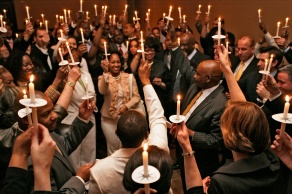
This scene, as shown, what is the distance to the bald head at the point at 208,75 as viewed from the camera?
306 cm

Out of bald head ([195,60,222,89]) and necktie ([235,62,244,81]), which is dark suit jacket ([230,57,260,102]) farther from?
Result: bald head ([195,60,222,89])

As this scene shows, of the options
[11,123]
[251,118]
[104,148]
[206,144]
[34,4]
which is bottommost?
[104,148]

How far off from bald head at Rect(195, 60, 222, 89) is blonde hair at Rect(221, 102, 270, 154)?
1.39 m

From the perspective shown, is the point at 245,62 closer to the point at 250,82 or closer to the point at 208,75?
the point at 250,82

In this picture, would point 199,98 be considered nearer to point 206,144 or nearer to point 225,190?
point 206,144

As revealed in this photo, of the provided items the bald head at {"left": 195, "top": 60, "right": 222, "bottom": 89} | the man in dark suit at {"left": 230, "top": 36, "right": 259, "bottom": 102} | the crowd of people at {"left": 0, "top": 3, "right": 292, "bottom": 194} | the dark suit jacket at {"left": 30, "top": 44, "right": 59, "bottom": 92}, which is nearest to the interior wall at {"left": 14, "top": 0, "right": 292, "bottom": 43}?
the crowd of people at {"left": 0, "top": 3, "right": 292, "bottom": 194}

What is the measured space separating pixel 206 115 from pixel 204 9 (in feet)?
21.7

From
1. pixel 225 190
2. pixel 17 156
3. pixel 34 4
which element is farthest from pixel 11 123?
pixel 34 4

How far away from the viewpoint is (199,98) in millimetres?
3150

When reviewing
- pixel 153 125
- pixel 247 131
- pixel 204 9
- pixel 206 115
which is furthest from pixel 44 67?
pixel 204 9

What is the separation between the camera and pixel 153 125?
90.8 inches

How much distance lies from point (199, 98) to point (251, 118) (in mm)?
1502

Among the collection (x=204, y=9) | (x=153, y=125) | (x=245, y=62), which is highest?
(x=204, y=9)

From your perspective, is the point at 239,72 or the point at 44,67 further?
the point at 44,67
